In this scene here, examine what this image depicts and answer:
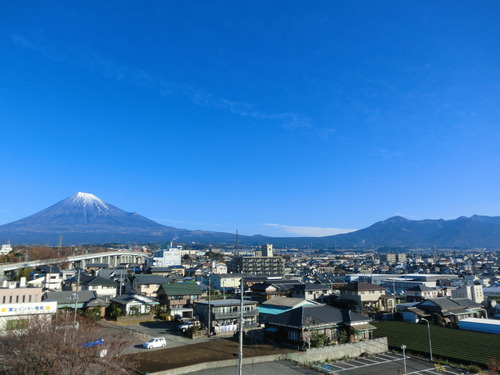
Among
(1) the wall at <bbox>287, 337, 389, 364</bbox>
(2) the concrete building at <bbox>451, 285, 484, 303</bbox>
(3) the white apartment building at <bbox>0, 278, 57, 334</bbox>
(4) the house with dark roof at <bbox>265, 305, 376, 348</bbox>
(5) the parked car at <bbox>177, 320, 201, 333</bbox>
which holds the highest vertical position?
(3) the white apartment building at <bbox>0, 278, 57, 334</bbox>

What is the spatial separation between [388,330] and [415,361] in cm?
701

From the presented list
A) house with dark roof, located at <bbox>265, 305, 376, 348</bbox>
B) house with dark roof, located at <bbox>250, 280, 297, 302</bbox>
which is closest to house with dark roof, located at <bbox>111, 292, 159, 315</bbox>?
house with dark roof, located at <bbox>265, 305, 376, 348</bbox>

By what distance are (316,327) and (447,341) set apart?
9.92 metres

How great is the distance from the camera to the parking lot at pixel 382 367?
17.2 metres

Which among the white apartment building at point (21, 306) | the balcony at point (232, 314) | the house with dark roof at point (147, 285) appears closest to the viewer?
the white apartment building at point (21, 306)

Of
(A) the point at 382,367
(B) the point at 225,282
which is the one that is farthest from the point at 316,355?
(B) the point at 225,282

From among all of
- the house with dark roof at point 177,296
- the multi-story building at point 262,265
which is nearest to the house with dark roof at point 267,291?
the house with dark roof at point 177,296

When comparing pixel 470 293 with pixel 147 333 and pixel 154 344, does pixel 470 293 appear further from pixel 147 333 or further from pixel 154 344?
pixel 154 344

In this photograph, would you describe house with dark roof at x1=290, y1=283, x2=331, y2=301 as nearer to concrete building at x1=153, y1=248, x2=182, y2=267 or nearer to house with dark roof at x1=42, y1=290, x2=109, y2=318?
house with dark roof at x1=42, y1=290, x2=109, y2=318

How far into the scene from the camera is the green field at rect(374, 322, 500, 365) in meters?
20.0

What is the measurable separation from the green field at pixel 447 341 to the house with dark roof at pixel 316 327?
302cm

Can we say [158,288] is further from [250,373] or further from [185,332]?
[250,373]

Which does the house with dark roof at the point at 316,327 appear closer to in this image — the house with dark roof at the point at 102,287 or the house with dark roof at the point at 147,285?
the house with dark roof at the point at 147,285

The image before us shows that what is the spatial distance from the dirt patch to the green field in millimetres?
8962
